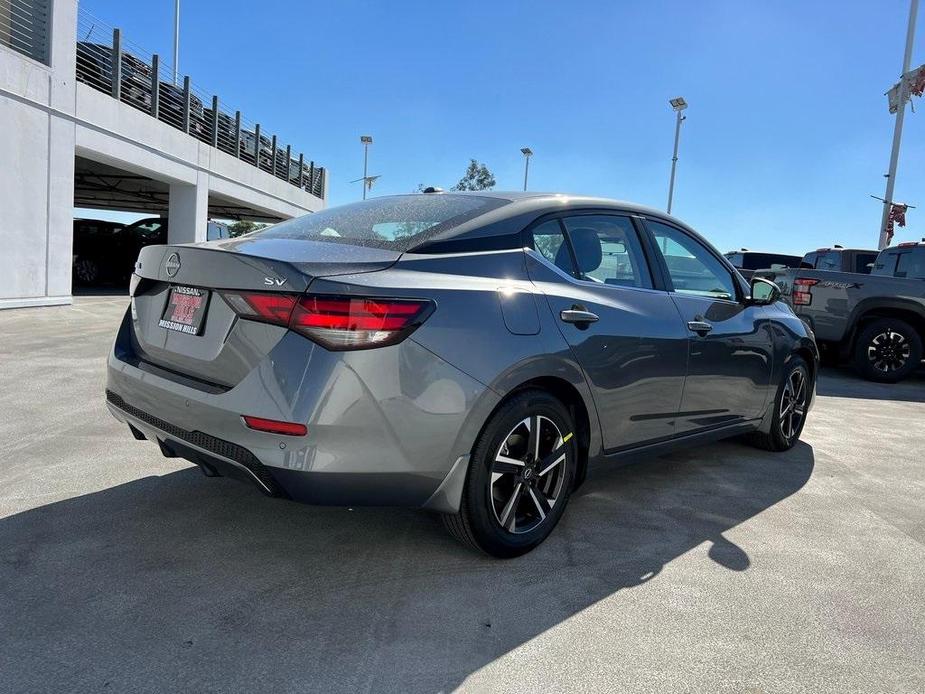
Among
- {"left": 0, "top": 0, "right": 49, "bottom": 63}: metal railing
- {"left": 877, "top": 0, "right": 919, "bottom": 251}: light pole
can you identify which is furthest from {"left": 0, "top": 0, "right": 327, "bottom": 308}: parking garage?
{"left": 877, "top": 0, "right": 919, "bottom": 251}: light pole

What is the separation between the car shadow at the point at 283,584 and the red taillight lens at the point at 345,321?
3.18 feet

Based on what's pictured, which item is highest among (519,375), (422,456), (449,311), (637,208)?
(637,208)

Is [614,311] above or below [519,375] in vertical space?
above

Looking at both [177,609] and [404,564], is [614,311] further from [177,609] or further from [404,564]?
[177,609]

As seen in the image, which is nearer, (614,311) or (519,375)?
(519,375)

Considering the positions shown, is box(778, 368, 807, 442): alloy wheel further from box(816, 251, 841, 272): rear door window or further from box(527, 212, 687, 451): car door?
box(816, 251, 841, 272): rear door window

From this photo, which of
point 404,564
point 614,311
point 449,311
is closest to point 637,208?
point 614,311

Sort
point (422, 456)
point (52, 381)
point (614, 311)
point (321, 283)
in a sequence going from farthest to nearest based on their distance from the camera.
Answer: point (52, 381) → point (614, 311) → point (422, 456) → point (321, 283)

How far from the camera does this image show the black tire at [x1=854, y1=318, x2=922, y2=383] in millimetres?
9016

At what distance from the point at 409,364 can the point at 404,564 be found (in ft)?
3.11

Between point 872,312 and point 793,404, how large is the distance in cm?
523

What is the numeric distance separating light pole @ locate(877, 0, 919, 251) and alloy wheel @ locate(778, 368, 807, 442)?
65.8 ft

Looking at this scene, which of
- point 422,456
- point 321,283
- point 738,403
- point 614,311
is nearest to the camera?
point 321,283

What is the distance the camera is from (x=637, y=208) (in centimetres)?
375
